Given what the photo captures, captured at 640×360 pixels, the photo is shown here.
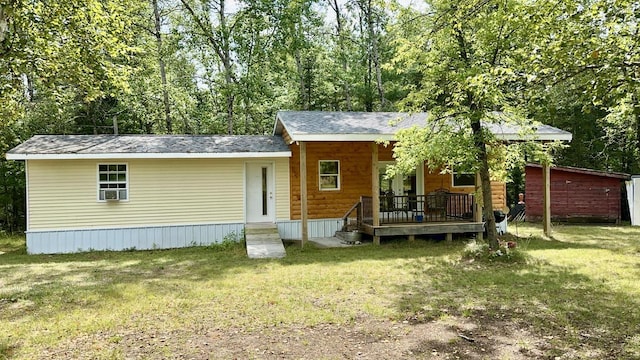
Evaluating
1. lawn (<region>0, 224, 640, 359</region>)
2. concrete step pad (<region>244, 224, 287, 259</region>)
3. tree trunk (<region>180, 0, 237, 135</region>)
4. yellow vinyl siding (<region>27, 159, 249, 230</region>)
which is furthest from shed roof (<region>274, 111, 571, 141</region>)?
tree trunk (<region>180, 0, 237, 135</region>)

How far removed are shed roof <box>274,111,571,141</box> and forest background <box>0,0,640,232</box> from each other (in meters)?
0.83

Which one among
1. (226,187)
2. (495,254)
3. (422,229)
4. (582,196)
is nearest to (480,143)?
(495,254)

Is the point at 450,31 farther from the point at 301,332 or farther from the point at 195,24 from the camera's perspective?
the point at 195,24

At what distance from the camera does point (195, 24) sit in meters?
20.6

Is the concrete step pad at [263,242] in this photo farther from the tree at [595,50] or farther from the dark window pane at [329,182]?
the tree at [595,50]

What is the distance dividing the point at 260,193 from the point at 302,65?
41.1ft

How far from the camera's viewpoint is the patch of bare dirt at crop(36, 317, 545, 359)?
4.29 metres

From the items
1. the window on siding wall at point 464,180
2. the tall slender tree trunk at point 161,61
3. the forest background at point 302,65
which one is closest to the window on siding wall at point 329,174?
the forest background at point 302,65

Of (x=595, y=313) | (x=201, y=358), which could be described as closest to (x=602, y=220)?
(x=595, y=313)

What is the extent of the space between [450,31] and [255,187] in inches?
290

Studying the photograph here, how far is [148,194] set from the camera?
12062mm

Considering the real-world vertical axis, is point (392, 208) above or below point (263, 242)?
above

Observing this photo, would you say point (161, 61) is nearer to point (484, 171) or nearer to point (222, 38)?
point (222, 38)

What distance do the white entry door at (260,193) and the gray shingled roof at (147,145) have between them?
0.76m
